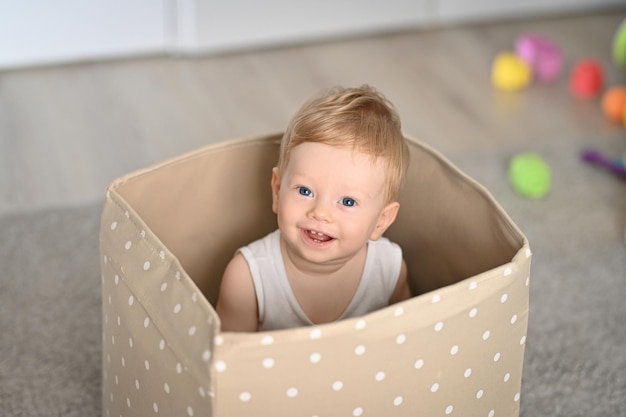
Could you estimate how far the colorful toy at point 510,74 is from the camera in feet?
7.77

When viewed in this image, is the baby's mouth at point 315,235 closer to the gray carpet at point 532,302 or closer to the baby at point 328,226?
the baby at point 328,226

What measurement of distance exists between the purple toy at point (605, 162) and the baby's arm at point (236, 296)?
3.49ft

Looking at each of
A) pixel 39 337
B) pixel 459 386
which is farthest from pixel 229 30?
pixel 459 386

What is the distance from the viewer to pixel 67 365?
1483mm

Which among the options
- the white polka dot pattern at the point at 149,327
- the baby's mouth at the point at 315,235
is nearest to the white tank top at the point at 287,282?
the baby's mouth at the point at 315,235

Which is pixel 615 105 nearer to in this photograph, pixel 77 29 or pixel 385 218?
pixel 385 218

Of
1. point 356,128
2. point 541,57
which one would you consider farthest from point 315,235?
point 541,57

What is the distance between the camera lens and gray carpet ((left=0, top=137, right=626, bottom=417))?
1.44m

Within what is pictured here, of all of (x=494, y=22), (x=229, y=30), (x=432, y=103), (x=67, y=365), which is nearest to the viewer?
(x=67, y=365)

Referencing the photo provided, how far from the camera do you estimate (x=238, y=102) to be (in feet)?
7.51

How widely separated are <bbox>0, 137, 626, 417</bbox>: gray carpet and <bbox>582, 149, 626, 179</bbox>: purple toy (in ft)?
0.07

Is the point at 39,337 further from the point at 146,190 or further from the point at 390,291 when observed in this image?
the point at 390,291

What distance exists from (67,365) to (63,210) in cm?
46

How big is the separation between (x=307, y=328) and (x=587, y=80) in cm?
164
